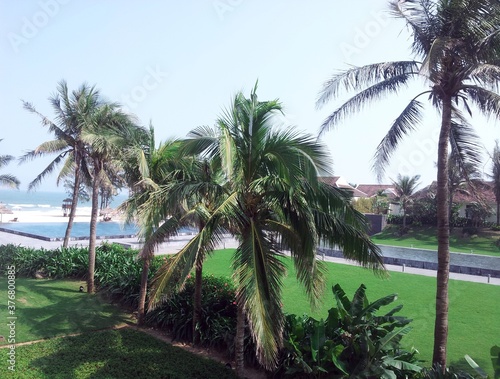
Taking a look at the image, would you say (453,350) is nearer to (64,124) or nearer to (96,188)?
(96,188)

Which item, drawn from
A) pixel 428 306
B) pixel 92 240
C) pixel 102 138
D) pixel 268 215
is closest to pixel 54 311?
pixel 92 240

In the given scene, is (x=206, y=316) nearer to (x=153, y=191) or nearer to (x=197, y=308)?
(x=197, y=308)

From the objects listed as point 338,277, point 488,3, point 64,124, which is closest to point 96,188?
point 64,124

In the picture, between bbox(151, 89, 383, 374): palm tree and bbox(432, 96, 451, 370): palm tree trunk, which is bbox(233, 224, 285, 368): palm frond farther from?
bbox(432, 96, 451, 370): palm tree trunk

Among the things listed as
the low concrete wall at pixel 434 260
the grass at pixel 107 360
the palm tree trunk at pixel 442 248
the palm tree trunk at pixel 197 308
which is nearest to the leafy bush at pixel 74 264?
the palm tree trunk at pixel 197 308

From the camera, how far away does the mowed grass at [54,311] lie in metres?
8.87

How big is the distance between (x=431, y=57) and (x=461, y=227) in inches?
1379

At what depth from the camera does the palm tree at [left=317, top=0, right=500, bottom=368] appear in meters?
6.73

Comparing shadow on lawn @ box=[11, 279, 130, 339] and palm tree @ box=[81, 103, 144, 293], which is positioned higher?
palm tree @ box=[81, 103, 144, 293]

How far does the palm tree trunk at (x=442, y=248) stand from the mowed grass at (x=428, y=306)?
111 cm

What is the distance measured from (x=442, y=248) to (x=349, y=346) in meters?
2.29

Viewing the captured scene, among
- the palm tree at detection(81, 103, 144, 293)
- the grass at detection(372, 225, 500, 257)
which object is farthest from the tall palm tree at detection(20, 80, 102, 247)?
the grass at detection(372, 225, 500, 257)

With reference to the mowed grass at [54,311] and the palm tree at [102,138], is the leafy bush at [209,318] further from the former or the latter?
the palm tree at [102,138]

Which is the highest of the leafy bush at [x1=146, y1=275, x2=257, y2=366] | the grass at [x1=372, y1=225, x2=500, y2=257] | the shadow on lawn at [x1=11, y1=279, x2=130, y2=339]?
the grass at [x1=372, y1=225, x2=500, y2=257]
